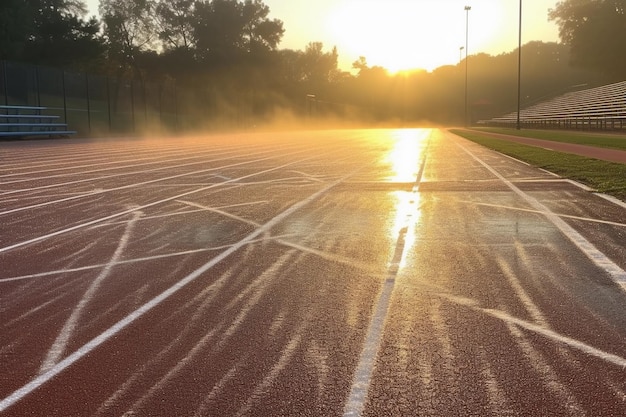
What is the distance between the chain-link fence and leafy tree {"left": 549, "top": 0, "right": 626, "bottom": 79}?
228ft

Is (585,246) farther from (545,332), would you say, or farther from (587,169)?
(587,169)

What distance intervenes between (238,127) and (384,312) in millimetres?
69998

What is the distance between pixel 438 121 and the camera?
120 m

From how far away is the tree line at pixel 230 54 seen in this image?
6053cm

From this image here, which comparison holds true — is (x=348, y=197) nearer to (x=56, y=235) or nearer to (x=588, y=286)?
(x=56, y=235)

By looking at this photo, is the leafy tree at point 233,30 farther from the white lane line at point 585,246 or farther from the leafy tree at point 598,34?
the white lane line at point 585,246

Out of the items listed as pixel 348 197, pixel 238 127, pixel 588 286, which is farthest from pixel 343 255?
pixel 238 127

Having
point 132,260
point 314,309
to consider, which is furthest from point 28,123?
point 314,309

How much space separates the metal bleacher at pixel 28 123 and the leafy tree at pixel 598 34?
8232cm

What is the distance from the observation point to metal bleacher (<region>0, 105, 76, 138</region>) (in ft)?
120

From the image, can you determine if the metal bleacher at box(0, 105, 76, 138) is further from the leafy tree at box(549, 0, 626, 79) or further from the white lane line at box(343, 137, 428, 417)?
the leafy tree at box(549, 0, 626, 79)

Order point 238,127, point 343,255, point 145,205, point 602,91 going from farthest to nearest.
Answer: point 238,127 → point 602,91 → point 145,205 → point 343,255

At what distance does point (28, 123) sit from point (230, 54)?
141ft

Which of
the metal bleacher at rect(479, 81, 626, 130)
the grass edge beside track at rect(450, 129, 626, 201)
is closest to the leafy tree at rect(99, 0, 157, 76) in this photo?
the metal bleacher at rect(479, 81, 626, 130)
